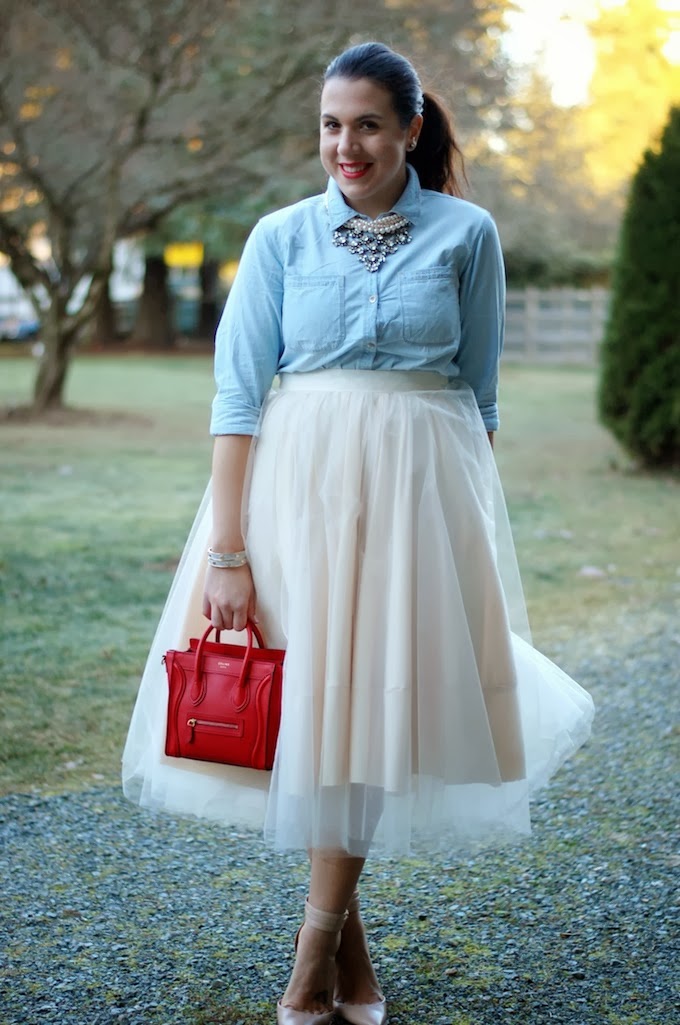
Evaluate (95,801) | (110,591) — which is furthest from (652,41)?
(95,801)

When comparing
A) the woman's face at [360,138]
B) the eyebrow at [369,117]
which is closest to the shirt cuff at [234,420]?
the woman's face at [360,138]

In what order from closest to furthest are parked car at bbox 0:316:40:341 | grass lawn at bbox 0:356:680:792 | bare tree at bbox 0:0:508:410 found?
grass lawn at bbox 0:356:680:792
bare tree at bbox 0:0:508:410
parked car at bbox 0:316:40:341

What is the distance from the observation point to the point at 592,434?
47.6 feet

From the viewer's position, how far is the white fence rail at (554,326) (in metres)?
29.4

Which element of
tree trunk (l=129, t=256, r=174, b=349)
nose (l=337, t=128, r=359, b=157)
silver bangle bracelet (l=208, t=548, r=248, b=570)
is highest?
nose (l=337, t=128, r=359, b=157)

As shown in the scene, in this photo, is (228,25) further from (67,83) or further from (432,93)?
(432,93)

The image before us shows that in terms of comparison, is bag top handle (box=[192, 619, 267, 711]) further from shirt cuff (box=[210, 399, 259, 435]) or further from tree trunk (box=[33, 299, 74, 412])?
tree trunk (box=[33, 299, 74, 412])

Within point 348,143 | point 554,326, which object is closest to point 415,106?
point 348,143

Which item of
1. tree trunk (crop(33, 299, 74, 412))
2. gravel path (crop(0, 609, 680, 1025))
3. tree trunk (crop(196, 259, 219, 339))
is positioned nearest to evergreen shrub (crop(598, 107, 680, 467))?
tree trunk (crop(33, 299, 74, 412))

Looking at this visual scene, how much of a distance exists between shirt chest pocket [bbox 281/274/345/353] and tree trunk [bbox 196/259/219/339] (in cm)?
2932

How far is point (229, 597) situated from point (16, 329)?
30756 mm

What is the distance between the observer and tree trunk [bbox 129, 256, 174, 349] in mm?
29875

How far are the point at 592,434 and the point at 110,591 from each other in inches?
365

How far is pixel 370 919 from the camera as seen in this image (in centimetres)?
303
